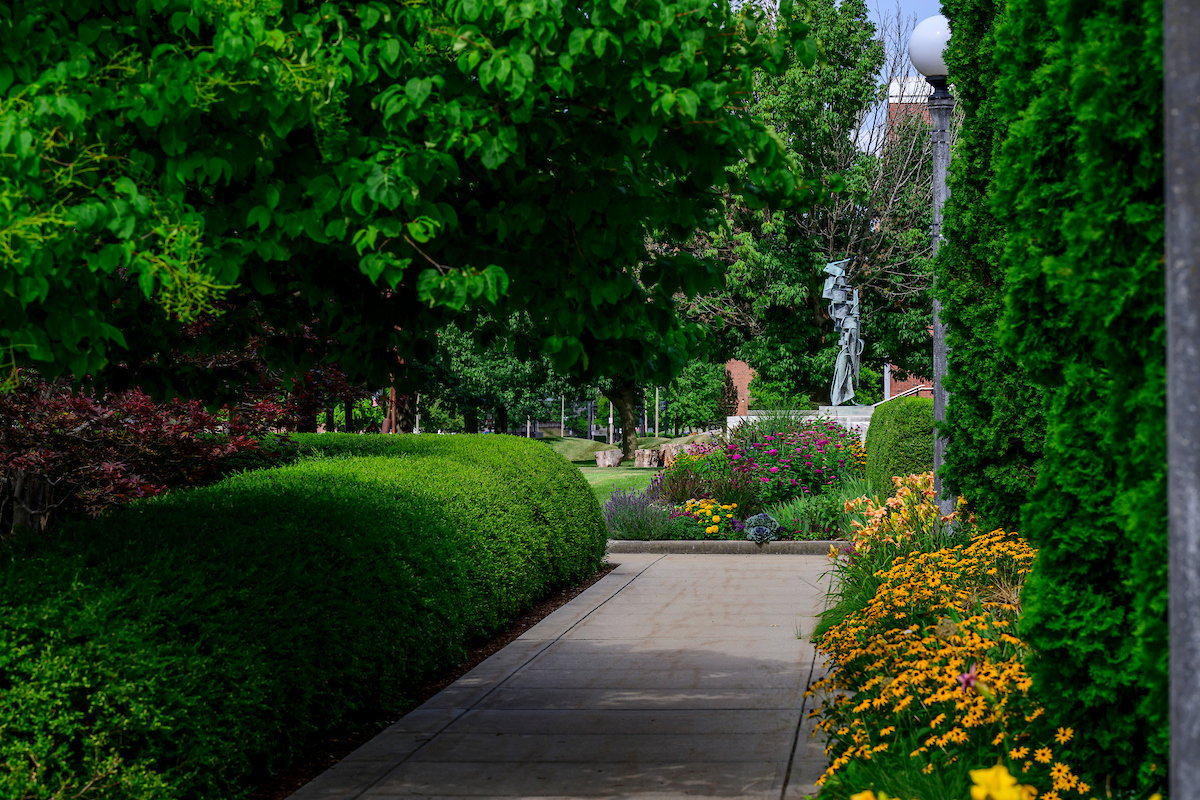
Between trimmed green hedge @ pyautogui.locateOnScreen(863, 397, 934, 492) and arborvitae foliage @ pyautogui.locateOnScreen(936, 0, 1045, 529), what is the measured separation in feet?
23.4

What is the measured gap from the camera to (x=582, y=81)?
3.61 metres

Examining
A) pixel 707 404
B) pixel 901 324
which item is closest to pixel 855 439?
pixel 901 324

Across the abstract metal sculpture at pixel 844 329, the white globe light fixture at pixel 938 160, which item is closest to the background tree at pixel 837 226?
the abstract metal sculpture at pixel 844 329

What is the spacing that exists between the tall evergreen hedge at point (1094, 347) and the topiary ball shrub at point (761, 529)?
10.1 meters

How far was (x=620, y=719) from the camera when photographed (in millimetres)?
5922

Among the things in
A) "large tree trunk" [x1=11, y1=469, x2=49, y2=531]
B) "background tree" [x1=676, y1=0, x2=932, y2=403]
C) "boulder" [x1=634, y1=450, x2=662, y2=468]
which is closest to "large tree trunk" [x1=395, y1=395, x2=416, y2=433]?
"background tree" [x1=676, y1=0, x2=932, y2=403]

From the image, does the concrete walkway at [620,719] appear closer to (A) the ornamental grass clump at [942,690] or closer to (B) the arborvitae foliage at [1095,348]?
(A) the ornamental grass clump at [942,690]

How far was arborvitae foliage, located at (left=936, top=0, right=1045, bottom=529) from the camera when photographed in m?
7.09

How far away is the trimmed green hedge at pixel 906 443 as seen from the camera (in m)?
14.7

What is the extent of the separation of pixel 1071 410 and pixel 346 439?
9310 millimetres

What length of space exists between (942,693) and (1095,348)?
1649 millimetres

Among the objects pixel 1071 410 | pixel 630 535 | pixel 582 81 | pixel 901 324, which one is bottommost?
pixel 630 535

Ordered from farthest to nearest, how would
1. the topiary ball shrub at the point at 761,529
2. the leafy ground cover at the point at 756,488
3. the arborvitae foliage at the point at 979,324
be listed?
the leafy ground cover at the point at 756,488, the topiary ball shrub at the point at 761,529, the arborvitae foliage at the point at 979,324

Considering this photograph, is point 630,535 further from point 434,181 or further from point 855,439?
point 434,181
